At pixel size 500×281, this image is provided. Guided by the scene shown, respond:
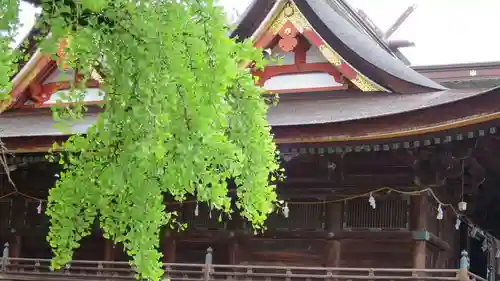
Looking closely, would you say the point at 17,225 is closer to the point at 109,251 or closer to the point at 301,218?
the point at 109,251

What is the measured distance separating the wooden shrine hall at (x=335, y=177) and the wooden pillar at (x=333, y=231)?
0.05ft

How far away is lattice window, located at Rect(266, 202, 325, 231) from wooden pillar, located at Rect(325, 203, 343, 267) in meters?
0.11

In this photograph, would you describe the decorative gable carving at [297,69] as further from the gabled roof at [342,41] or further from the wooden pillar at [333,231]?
the wooden pillar at [333,231]

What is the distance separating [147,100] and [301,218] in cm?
679

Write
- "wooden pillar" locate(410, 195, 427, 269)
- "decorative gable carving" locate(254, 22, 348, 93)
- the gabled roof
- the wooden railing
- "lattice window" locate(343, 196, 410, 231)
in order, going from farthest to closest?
1. "decorative gable carving" locate(254, 22, 348, 93)
2. the gabled roof
3. "lattice window" locate(343, 196, 410, 231)
4. "wooden pillar" locate(410, 195, 427, 269)
5. the wooden railing

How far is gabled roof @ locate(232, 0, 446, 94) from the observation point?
36.1 feet

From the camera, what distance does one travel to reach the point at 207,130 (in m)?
4.34

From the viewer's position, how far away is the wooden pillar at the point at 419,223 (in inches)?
383

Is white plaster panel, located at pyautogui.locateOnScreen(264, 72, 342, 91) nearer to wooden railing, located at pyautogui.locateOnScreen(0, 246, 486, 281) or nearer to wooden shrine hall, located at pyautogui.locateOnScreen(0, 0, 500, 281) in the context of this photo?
wooden shrine hall, located at pyautogui.locateOnScreen(0, 0, 500, 281)

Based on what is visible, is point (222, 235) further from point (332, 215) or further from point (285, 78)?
point (285, 78)

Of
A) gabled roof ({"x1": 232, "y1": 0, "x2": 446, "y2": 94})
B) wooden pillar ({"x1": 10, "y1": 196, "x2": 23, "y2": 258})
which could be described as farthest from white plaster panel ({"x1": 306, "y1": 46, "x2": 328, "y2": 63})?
wooden pillar ({"x1": 10, "y1": 196, "x2": 23, "y2": 258})

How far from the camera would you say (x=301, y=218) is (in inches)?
418

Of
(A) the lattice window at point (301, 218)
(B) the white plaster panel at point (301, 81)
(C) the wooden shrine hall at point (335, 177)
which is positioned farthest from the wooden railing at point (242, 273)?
(B) the white plaster panel at point (301, 81)

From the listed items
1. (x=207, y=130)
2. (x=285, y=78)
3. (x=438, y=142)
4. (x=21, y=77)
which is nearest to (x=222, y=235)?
(x=285, y=78)
